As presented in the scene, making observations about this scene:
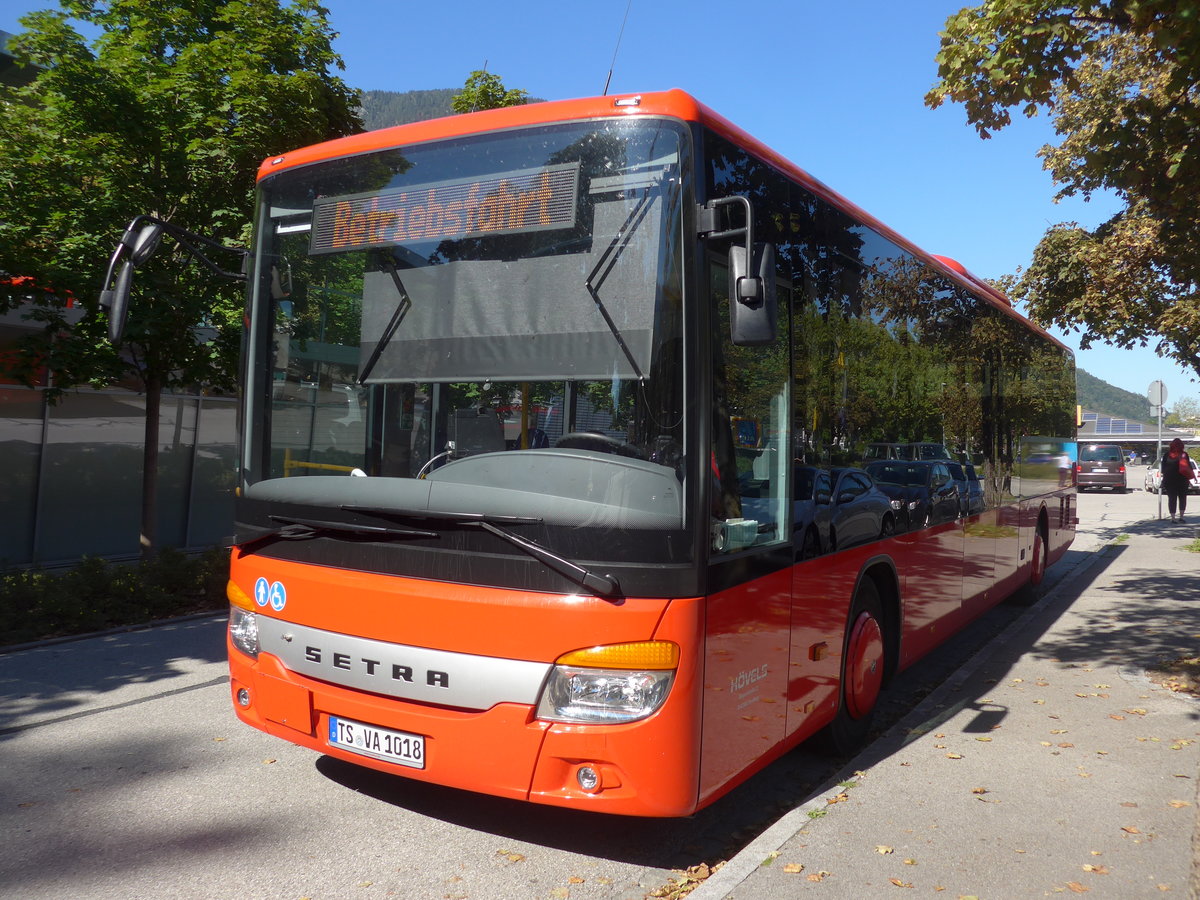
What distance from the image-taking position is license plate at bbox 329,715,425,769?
379cm

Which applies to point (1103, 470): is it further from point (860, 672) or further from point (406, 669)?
point (406, 669)

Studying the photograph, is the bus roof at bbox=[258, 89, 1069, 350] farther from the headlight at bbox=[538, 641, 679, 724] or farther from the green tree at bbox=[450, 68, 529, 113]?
the green tree at bbox=[450, 68, 529, 113]

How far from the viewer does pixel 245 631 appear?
4484mm

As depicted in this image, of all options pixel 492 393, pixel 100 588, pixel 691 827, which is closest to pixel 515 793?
pixel 691 827

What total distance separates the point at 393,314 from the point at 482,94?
12592 millimetres

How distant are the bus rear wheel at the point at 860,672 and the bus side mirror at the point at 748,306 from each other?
236cm

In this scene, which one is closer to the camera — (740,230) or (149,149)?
(740,230)

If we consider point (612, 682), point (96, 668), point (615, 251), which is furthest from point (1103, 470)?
point (612, 682)

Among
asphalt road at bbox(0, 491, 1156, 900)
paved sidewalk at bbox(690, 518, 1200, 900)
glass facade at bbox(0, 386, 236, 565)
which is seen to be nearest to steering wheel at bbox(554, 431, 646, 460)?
asphalt road at bbox(0, 491, 1156, 900)

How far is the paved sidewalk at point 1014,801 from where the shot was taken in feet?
12.5

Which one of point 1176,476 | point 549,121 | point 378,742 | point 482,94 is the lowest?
point 378,742

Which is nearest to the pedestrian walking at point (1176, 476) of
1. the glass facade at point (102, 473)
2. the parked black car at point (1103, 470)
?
the parked black car at point (1103, 470)

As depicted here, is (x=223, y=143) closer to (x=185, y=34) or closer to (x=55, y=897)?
(x=185, y=34)

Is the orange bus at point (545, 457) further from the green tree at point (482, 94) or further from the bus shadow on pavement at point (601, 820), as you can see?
the green tree at point (482, 94)
